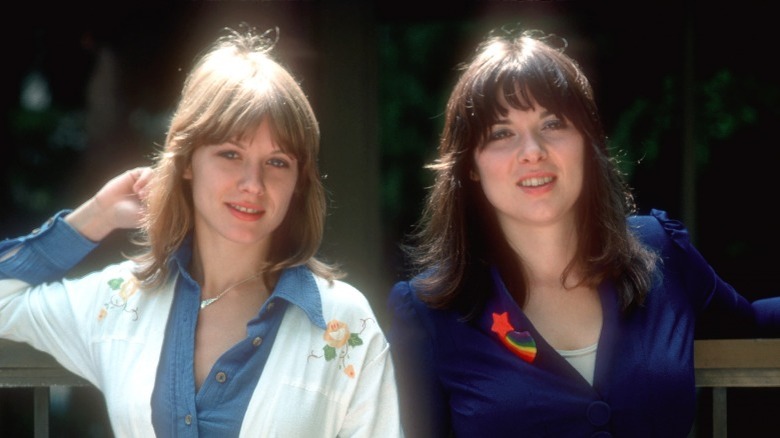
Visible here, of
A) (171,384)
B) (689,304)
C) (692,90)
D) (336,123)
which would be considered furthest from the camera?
(692,90)

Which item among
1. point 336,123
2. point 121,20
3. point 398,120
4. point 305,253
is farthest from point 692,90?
point 121,20

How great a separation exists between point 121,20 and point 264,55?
94cm

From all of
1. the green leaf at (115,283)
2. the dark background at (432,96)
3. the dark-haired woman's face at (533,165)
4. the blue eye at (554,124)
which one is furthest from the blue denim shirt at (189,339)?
the dark background at (432,96)

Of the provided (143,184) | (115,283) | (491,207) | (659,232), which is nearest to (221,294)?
(115,283)

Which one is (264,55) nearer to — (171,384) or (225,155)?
(225,155)

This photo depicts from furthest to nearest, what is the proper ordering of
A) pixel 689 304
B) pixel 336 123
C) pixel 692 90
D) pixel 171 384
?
pixel 692 90
pixel 336 123
pixel 689 304
pixel 171 384

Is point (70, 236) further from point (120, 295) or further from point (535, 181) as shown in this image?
point (535, 181)

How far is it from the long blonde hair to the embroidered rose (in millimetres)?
152

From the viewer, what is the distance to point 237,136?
2.37 m

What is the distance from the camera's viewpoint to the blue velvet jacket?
2314 millimetres

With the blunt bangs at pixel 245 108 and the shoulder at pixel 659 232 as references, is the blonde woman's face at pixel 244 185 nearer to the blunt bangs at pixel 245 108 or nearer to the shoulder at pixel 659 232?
the blunt bangs at pixel 245 108

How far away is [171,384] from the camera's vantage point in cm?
233

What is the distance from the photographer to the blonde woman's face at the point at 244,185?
2.38m

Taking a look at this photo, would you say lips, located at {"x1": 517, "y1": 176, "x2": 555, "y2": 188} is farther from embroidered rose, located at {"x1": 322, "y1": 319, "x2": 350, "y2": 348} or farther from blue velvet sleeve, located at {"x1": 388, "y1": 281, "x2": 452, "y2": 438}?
embroidered rose, located at {"x1": 322, "y1": 319, "x2": 350, "y2": 348}
